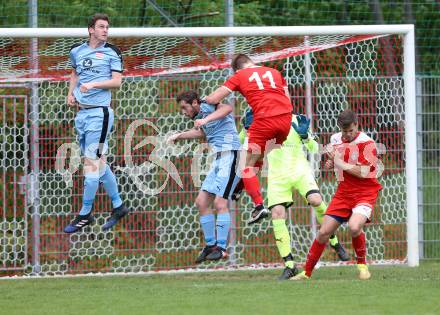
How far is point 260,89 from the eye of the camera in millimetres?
10250

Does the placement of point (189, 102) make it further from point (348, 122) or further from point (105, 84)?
point (348, 122)

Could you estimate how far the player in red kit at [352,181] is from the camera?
9844 mm

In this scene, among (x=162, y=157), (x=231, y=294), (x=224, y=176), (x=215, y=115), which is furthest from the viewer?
(x=162, y=157)

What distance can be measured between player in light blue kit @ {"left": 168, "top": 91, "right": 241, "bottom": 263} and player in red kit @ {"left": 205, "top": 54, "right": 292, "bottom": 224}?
57 cm

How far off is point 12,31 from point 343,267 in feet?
15.8

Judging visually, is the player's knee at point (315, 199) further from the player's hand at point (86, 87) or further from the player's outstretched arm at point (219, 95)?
the player's hand at point (86, 87)

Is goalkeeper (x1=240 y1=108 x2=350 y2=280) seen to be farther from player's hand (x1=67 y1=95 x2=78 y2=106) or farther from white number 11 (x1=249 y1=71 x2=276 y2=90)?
player's hand (x1=67 y1=95 x2=78 y2=106)

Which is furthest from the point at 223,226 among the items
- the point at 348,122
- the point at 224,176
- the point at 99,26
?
the point at 99,26

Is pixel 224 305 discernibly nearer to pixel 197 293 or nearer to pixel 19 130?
pixel 197 293

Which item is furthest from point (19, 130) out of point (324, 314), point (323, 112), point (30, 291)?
point (324, 314)

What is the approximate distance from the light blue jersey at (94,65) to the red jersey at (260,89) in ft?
3.96

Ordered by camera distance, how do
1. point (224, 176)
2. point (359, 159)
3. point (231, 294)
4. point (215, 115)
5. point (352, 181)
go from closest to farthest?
point (231, 294) < point (359, 159) < point (352, 181) < point (215, 115) < point (224, 176)

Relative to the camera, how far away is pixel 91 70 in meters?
10.3

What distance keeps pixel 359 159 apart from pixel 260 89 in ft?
4.11
